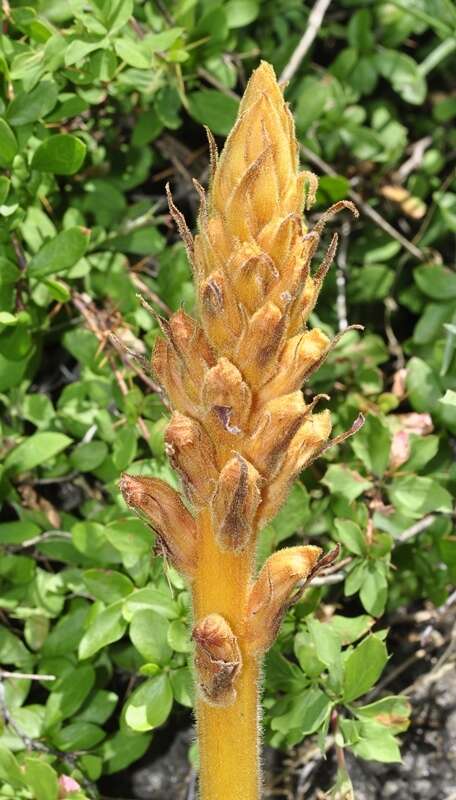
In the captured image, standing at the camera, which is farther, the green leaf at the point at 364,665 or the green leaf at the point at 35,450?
the green leaf at the point at 35,450

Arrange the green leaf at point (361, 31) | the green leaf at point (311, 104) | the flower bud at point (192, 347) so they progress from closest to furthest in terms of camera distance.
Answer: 1. the flower bud at point (192, 347)
2. the green leaf at point (311, 104)
3. the green leaf at point (361, 31)

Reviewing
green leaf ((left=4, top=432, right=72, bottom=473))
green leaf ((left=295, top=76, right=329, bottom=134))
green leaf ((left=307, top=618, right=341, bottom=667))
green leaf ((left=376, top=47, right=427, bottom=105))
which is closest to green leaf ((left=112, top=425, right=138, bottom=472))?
green leaf ((left=4, top=432, right=72, bottom=473))

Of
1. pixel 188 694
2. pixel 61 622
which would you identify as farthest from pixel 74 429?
pixel 188 694

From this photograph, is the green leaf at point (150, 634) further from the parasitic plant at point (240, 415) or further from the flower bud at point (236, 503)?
Answer: the flower bud at point (236, 503)

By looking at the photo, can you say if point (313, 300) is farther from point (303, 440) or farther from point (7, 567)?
point (7, 567)

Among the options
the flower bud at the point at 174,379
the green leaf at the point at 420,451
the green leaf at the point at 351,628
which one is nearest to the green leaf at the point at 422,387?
the green leaf at the point at 420,451

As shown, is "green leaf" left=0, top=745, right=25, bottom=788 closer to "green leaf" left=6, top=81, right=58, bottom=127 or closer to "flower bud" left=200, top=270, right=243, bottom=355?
"flower bud" left=200, top=270, right=243, bottom=355

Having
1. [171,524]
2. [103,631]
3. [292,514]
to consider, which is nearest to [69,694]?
[103,631]
